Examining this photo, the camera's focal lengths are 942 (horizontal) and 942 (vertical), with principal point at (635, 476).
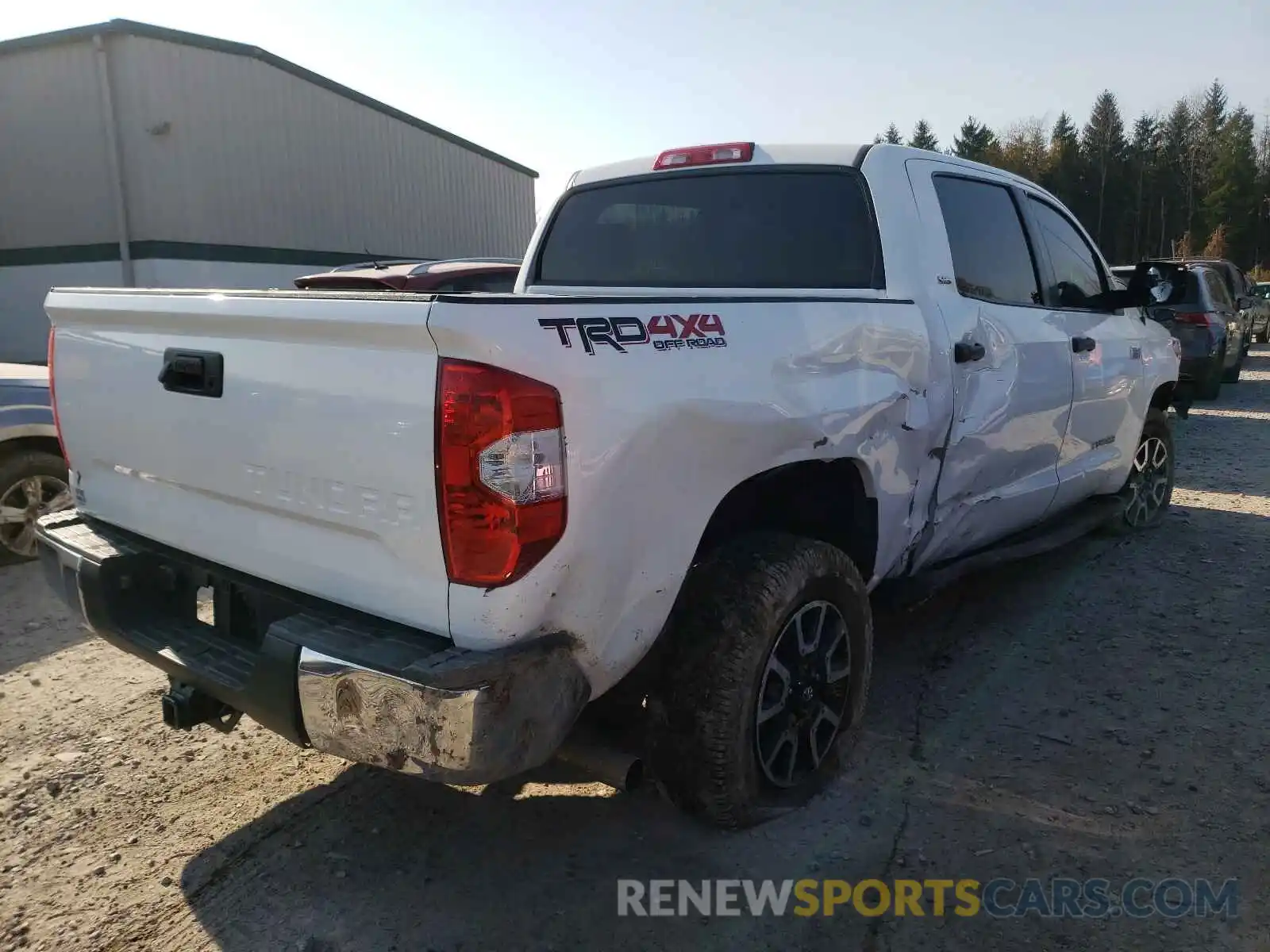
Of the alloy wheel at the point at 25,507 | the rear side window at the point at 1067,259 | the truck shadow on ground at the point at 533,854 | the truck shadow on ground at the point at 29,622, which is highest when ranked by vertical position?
the rear side window at the point at 1067,259

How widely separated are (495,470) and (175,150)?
13874 millimetres

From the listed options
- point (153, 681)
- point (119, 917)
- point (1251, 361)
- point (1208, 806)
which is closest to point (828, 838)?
point (1208, 806)

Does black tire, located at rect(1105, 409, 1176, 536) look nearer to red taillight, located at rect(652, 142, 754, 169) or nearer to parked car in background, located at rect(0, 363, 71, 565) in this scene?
red taillight, located at rect(652, 142, 754, 169)

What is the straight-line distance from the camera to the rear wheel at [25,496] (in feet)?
17.0

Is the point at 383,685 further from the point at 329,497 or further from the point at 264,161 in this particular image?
the point at 264,161

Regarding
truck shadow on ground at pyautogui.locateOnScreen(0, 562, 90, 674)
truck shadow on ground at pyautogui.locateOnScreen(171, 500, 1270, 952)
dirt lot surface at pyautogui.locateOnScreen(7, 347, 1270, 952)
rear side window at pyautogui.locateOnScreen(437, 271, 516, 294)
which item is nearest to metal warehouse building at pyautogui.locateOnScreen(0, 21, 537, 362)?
rear side window at pyautogui.locateOnScreen(437, 271, 516, 294)

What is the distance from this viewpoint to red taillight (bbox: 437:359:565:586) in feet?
6.27

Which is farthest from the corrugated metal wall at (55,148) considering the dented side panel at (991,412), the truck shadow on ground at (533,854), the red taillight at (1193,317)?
the red taillight at (1193,317)

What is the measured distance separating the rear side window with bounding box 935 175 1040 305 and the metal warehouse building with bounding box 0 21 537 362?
40.3 feet

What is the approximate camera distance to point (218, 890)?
2549mm

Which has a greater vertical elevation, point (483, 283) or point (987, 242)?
point (987, 242)

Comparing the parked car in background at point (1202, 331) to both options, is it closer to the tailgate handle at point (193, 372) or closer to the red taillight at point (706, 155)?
the red taillight at point (706, 155)

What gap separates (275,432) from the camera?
7.36 ft

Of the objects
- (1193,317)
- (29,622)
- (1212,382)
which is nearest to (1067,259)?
(29,622)
